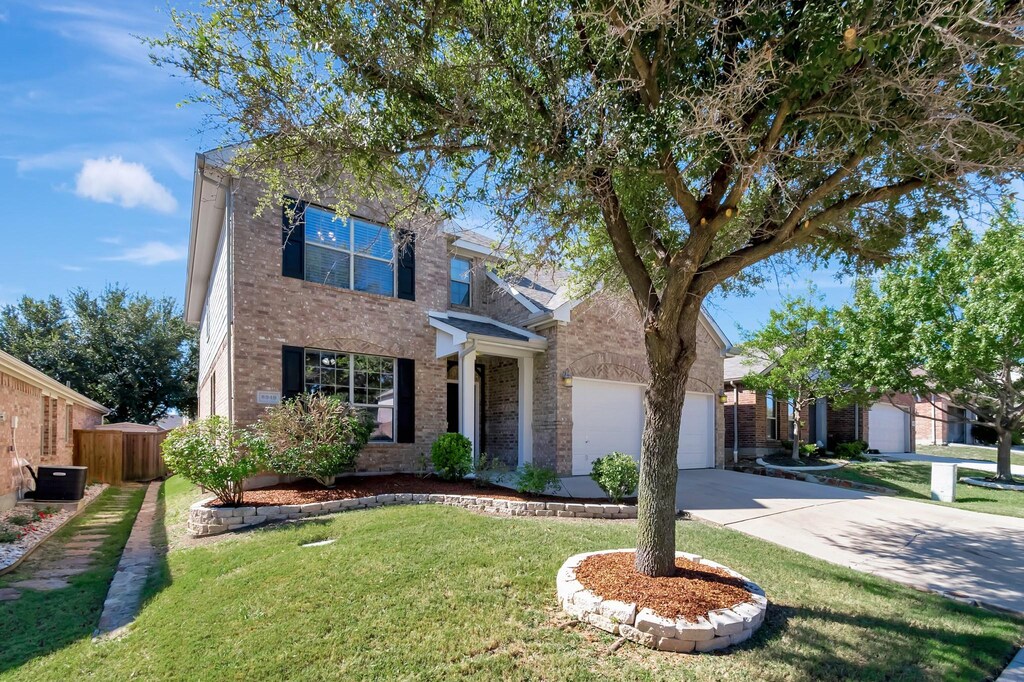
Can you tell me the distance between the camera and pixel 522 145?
5.58 meters

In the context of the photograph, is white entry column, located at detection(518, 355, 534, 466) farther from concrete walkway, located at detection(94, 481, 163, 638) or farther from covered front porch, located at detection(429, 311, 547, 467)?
concrete walkway, located at detection(94, 481, 163, 638)

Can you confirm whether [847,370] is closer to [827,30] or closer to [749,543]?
[749,543]

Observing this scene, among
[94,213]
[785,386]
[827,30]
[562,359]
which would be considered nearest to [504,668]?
[827,30]

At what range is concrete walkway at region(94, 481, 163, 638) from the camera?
4.91 m

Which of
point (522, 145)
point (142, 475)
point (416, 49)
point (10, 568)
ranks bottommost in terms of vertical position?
point (142, 475)

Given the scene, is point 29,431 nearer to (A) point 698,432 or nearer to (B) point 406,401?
(B) point 406,401

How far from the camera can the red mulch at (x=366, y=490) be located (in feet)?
28.8

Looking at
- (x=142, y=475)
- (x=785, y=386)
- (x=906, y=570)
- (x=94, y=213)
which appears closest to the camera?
(x=906, y=570)

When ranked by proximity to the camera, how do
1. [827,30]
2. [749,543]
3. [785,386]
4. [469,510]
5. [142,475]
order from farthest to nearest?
[785,386] < [142,475] < [469,510] < [749,543] < [827,30]

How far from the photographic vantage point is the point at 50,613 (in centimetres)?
524

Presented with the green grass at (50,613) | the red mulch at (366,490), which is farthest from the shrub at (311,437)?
the green grass at (50,613)

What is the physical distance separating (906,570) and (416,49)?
27.4 ft

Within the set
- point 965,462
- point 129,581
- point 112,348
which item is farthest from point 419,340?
point 965,462

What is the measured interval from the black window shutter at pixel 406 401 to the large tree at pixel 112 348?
2072cm
